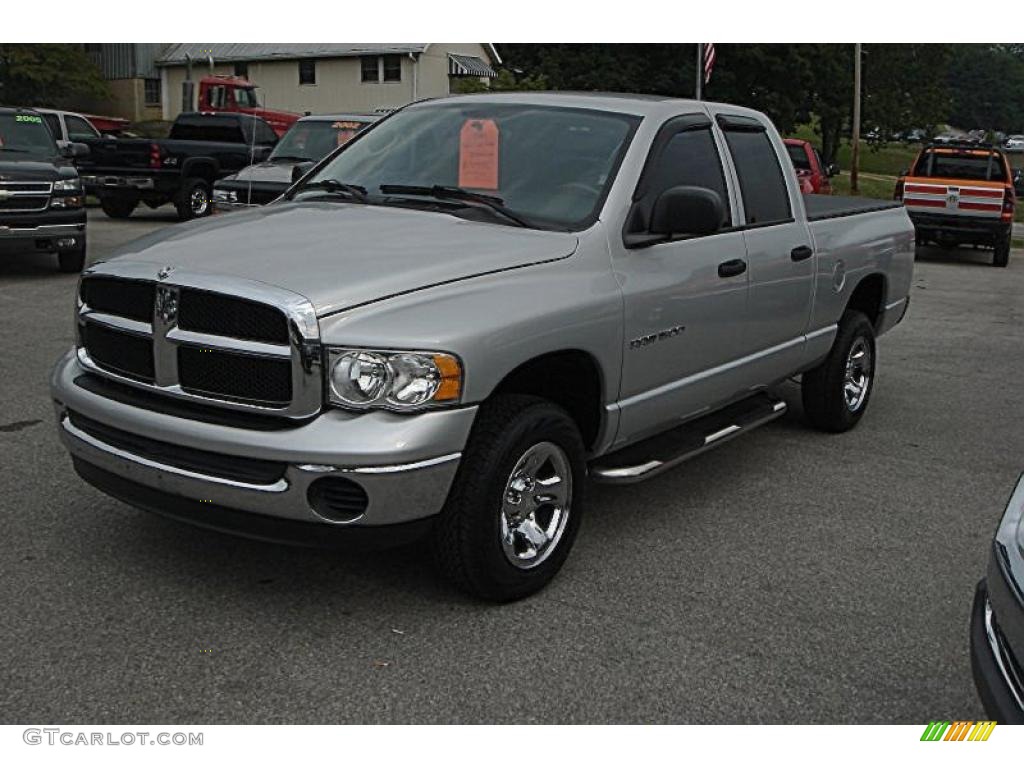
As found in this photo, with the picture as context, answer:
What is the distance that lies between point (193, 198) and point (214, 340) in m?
16.1

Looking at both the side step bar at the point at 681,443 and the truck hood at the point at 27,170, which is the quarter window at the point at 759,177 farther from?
the truck hood at the point at 27,170

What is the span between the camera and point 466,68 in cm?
4272

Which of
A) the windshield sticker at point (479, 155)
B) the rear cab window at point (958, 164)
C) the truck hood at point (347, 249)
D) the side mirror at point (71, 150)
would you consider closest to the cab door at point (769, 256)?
the windshield sticker at point (479, 155)

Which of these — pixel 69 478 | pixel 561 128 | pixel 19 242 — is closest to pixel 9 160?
pixel 19 242

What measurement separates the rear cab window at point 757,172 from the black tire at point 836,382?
108 centimetres

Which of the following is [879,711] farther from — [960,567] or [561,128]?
[561,128]

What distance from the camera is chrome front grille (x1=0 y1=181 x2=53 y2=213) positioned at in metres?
12.0

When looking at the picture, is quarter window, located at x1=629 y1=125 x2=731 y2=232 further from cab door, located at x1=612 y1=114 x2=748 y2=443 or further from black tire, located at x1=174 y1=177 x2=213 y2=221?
black tire, located at x1=174 y1=177 x2=213 y2=221

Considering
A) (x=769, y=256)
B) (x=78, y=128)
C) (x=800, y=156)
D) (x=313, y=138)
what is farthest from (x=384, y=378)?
(x=78, y=128)

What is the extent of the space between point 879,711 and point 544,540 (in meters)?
1.35

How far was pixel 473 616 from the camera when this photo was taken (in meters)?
4.06
